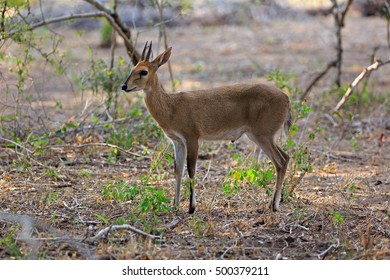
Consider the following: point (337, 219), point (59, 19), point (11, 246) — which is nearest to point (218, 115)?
point (337, 219)

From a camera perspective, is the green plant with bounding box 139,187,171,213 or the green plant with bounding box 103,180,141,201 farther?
the green plant with bounding box 103,180,141,201

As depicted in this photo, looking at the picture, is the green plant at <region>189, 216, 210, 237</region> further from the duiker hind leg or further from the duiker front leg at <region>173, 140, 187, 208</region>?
the duiker hind leg

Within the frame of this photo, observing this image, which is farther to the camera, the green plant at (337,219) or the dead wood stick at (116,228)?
the green plant at (337,219)

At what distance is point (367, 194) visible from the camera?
775cm

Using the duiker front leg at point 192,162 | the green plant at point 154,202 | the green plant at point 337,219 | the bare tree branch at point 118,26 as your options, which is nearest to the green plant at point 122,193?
the green plant at point 154,202

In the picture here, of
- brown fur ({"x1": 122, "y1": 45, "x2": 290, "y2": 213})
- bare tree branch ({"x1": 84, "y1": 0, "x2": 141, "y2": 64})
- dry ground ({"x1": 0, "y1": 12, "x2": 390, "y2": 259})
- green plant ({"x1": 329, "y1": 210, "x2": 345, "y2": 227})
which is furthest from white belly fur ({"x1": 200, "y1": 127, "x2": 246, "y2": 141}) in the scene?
bare tree branch ({"x1": 84, "y1": 0, "x2": 141, "y2": 64})

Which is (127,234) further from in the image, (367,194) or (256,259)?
(367,194)

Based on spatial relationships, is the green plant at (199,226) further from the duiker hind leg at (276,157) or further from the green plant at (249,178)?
the duiker hind leg at (276,157)

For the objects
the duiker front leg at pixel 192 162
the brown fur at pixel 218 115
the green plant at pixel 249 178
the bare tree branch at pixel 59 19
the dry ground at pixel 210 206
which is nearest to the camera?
the dry ground at pixel 210 206

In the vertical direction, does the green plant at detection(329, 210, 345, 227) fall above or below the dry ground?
above

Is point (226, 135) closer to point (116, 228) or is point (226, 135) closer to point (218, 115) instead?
point (218, 115)

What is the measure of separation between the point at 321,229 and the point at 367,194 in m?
1.50

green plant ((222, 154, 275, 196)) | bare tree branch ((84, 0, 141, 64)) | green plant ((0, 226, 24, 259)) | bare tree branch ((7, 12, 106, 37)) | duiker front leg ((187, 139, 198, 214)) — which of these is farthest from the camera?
bare tree branch ((84, 0, 141, 64))

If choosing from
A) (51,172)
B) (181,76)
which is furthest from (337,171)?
(181,76)
